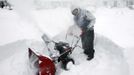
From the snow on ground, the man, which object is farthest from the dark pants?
the snow on ground

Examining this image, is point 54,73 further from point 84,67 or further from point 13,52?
point 13,52

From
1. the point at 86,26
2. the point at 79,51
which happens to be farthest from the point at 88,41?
the point at 79,51

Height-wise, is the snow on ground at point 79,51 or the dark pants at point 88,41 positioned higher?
the dark pants at point 88,41

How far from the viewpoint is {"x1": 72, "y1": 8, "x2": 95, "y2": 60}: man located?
18.3 ft

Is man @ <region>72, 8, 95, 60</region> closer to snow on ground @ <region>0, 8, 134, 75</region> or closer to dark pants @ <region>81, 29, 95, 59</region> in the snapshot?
dark pants @ <region>81, 29, 95, 59</region>

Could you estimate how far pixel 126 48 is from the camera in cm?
563

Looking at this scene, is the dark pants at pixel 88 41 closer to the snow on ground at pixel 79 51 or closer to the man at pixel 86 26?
the man at pixel 86 26

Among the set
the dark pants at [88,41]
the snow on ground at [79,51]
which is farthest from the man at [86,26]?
the snow on ground at [79,51]

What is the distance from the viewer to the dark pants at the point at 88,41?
19.0 ft

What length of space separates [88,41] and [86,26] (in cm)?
47

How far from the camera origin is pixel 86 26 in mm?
5707

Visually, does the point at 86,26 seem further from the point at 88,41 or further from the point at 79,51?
the point at 79,51

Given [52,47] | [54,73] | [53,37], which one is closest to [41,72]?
[54,73]

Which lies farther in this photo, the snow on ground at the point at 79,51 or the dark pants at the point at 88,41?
the dark pants at the point at 88,41
